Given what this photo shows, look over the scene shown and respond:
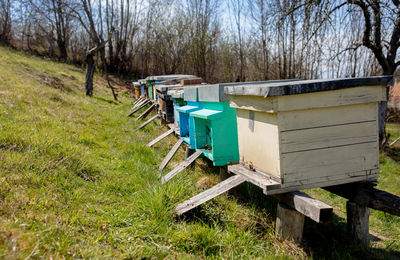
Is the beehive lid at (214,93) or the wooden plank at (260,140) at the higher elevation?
the beehive lid at (214,93)

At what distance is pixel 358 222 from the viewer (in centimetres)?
A: 295

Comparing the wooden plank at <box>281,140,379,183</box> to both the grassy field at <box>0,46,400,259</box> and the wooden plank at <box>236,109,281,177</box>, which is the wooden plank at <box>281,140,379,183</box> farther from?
the grassy field at <box>0,46,400,259</box>

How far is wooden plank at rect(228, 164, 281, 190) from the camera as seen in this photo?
231 centimetres

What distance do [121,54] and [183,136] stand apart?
17928 millimetres

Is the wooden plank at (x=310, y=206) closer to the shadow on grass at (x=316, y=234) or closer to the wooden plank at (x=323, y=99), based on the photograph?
the shadow on grass at (x=316, y=234)

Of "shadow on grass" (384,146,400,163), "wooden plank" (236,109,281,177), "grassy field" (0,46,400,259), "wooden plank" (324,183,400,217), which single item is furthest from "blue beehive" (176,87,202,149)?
"shadow on grass" (384,146,400,163)

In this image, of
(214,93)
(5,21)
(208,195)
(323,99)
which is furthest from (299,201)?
(5,21)

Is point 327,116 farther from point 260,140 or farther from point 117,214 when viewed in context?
point 117,214

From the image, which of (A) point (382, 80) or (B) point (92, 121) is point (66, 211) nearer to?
(A) point (382, 80)

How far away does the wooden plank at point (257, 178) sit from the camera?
7.57 feet

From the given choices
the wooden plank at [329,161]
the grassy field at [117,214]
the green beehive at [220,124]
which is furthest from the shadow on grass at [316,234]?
the wooden plank at [329,161]

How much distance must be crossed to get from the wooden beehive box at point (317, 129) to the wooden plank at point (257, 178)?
50 millimetres

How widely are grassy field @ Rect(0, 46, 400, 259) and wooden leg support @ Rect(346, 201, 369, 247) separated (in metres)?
0.11

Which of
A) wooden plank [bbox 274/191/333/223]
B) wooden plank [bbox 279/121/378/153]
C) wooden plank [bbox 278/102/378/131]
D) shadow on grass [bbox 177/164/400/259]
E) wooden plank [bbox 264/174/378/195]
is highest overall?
wooden plank [bbox 278/102/378/131]
